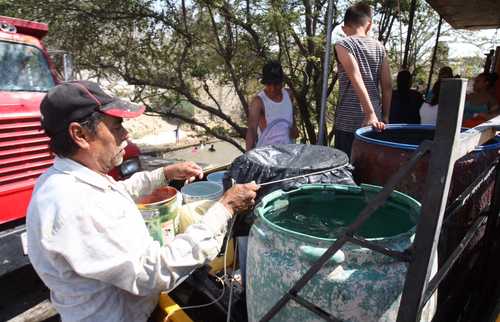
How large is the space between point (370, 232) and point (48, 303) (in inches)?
110

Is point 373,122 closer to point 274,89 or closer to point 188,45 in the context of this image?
point 274,89

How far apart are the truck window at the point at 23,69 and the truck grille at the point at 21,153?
0.65m

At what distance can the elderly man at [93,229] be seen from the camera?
1.21m

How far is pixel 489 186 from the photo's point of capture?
1.91m

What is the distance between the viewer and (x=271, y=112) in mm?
3277

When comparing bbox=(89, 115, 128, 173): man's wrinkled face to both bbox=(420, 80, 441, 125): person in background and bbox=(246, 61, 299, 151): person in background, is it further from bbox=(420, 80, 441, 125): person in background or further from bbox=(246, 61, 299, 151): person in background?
bbox=(420, 80, 441, 125): person in background

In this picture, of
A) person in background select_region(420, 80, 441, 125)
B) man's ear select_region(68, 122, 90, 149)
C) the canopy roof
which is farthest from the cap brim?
the canopy roof

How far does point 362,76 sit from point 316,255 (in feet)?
6.49

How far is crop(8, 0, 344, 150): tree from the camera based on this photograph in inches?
276

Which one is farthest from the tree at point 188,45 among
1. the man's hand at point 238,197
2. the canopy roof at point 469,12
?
the man's hand at point 238,197

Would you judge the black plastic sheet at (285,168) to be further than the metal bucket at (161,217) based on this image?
No

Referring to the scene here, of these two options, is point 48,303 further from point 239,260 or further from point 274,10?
point 274,10

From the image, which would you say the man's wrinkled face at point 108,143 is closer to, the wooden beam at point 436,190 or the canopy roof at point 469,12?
the wooden beam at point 436,190

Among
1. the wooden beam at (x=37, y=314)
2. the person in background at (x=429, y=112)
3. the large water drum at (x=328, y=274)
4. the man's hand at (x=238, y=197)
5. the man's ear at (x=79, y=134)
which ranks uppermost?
the man's ear at (x=79, y=134)
